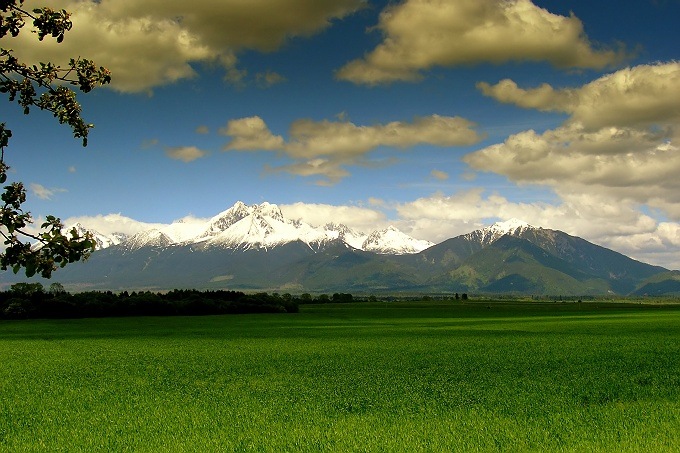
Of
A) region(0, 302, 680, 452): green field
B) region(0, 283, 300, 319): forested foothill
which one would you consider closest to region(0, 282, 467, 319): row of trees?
region(0, 283, 300, 319): forested foothill

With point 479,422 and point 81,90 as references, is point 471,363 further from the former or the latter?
point 81,90

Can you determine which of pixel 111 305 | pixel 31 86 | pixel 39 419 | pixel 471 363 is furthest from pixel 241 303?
pixel 31 86

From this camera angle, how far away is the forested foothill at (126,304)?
12925 cm

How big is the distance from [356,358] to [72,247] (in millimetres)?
41407

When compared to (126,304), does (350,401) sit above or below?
below

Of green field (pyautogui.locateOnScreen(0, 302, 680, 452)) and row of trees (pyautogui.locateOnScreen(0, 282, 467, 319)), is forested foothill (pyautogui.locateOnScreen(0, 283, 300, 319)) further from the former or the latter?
green field (pyautogui.locateOnScreen(0, 302, 680, 452))

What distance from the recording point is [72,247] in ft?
19.6

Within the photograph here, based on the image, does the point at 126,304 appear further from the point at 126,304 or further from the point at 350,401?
the point at 350,401

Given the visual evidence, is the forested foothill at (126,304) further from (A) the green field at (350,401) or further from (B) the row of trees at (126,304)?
(A) the green field at (350,401)

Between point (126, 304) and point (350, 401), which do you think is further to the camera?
point (126, 304)

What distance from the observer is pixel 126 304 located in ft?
459

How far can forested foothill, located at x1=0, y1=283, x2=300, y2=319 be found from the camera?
129250 mm

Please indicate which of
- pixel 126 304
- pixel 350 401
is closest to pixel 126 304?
pixel 126 304

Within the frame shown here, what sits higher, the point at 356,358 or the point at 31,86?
the point at 31,86
